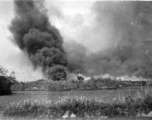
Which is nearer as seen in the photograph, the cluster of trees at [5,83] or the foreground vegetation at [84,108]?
the foreground vegetation at [84,108]

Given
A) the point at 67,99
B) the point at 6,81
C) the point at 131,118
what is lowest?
the point at 131,118

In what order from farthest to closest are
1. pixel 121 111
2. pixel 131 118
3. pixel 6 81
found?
pixel 6 81, pixel 121 111, pixel 131 118

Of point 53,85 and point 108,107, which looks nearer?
point 108,107

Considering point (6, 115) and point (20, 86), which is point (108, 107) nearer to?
point (6, 115)

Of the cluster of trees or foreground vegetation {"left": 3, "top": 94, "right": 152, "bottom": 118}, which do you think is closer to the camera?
foreground vegetation {"left": 3, "top": 94, "right": 152, "bottom": 118}

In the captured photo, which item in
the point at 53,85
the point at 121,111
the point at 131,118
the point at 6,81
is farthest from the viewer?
the point at 53,85

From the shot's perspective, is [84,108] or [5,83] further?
[5,83]

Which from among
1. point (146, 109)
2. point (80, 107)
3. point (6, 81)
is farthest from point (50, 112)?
point (6, 81)

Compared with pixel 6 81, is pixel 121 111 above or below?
below
